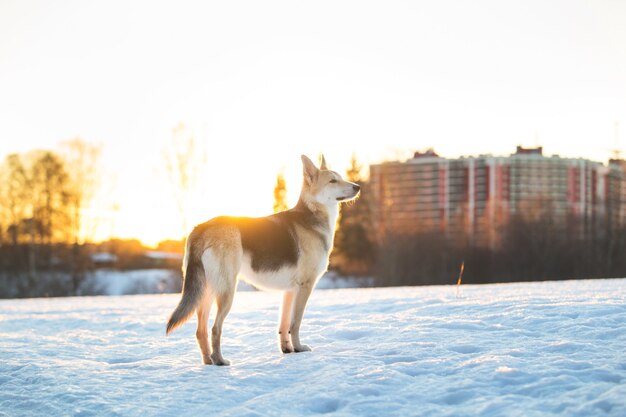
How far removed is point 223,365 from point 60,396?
1.50 meters

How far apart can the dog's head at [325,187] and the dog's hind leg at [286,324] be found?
1.13m

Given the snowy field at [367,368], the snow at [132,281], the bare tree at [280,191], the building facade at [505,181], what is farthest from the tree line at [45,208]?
the building facade at [505,181]

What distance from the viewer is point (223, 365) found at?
6.00 meters

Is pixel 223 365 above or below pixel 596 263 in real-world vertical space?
above

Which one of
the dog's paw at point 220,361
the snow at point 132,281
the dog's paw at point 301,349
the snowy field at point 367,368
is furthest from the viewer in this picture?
the snow at point 132,281

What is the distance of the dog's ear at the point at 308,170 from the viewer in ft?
22.5

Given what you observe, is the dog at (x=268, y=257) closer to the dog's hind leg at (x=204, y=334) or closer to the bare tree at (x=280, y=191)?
the dog's hind leg at (x=204, y=334)

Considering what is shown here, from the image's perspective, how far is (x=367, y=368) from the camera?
5281 mm

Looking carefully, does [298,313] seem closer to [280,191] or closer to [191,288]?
[191,288]

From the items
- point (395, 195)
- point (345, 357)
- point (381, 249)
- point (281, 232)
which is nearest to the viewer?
point (345, 357)

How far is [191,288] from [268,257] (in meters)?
0.84

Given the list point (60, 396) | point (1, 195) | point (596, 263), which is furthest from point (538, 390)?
point (596, 263)

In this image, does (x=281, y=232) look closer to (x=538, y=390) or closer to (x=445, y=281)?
(x=538, y=390)

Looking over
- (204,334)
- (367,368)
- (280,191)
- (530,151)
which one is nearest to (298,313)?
(204,334)
